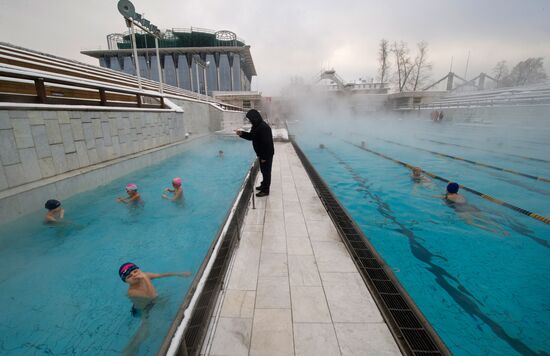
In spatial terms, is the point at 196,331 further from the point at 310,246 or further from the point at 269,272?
the point at 310,246

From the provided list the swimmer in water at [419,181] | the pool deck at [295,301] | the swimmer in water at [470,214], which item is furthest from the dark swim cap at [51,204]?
the swimmer in water at [419,181]

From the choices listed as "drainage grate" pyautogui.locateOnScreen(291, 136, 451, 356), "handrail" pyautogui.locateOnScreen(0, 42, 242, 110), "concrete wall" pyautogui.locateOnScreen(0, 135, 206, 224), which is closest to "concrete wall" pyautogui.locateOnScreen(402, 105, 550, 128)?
"drainage grate" pyautogui.locateOnScreen(291, 136, 451, 356)

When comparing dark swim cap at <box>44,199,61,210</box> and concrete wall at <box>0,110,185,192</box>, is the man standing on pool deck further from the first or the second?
concrete wall at <box>0,110,185,192</box>

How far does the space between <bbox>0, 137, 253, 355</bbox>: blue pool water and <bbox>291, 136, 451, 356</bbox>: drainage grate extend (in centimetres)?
218

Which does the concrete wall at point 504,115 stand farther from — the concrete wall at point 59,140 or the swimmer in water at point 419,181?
the concrete wall at point 59,140

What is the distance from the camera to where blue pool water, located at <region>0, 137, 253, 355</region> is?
7.89 ft

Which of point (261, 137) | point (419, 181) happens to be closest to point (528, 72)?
point (419, 181)

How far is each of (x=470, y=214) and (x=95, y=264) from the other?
728 cm

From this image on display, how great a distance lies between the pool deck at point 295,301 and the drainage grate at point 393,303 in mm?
83

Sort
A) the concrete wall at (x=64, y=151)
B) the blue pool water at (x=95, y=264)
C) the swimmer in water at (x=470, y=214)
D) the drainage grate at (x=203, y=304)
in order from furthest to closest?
the swimmer in water at (x=470, y=214)
the concrete wall at (x=64, y=151)
the blue pool water at (x=95, y=264)
the drainage grate at (x=203, y=304)

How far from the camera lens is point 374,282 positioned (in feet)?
8.16

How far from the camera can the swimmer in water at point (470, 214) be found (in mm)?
4696

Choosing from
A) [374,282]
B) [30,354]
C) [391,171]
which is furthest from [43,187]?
[391,171]

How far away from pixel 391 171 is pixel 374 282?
7.47 meters
